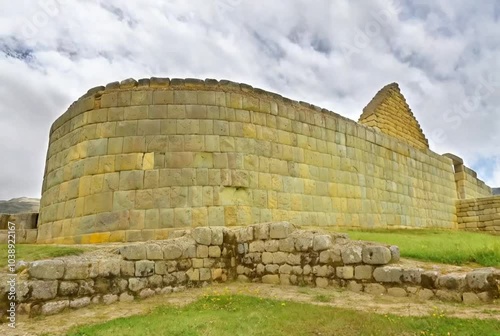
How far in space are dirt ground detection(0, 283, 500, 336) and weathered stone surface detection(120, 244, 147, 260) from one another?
80 cm

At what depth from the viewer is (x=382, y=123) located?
760 inches

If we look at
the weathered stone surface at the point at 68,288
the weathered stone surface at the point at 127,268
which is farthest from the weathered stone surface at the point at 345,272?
the weathered stone surface at the point at 68,288

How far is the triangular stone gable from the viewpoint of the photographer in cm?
1919

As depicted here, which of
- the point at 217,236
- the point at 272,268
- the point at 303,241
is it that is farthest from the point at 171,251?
the point at 303,241

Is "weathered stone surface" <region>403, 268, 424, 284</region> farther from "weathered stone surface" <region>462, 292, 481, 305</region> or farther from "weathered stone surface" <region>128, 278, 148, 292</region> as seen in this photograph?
"weathered stone surface" <region>128, 278, 148, 292</region>

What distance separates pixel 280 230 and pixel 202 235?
1689 mm

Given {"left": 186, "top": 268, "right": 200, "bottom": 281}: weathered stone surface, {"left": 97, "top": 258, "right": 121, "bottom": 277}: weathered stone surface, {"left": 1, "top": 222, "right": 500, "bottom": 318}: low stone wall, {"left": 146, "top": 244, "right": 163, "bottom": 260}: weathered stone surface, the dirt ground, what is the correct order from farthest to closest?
{"left": 186, "top": 268, "right": 200, "bottom": 281}: weathered stone surface < {"left": 146, "top": 244, "right": 163, "bottom": 260}: weathered stone surface < {"left": 97, "top": 258, "right": 121, "bottom": 277}: weathered stone surface < {"left": 1, "top": 222, "right": 500, "bottom": 318}: low stone wall < the dirt ground

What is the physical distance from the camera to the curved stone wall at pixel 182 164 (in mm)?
11242

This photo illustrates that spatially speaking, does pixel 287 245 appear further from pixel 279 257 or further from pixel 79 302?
pixel 79 302

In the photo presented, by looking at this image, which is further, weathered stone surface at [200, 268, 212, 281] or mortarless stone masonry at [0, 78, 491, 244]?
mortarless stone masonry at [0, 78, 491, 244]

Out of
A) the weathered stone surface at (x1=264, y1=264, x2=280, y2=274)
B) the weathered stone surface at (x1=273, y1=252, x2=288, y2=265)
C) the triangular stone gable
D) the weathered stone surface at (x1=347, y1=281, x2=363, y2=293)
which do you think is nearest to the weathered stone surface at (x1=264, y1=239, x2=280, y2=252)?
the weathered stone surface at (x1=273, y1=252, x2=288, y2=265)

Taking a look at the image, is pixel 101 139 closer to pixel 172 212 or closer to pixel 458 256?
pixel 172 212

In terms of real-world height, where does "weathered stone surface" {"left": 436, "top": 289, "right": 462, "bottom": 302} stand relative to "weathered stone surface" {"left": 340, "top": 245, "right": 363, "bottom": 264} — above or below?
below

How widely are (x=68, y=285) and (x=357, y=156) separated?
38.4ft
